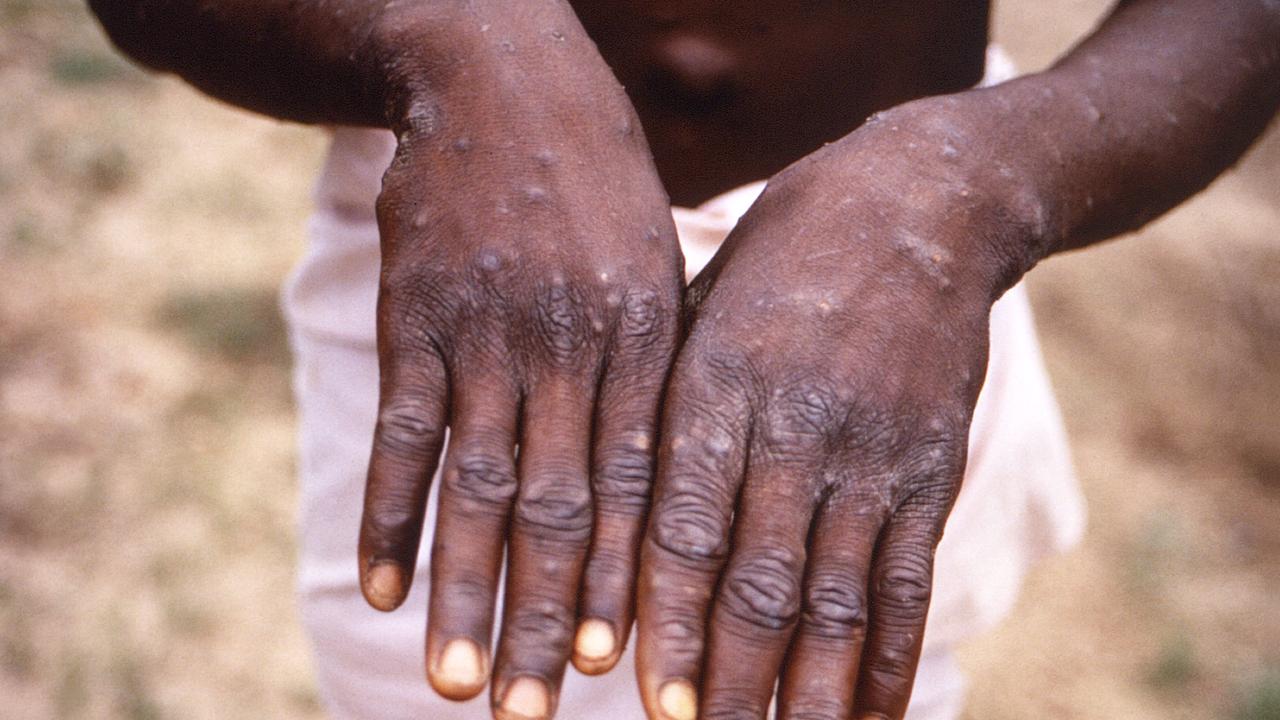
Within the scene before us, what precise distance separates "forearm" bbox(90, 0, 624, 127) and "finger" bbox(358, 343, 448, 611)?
0.72ft

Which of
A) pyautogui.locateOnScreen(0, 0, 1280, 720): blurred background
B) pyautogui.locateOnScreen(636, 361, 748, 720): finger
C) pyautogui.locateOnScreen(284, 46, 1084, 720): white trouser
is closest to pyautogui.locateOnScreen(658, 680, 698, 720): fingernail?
pyautogui.locateOnScreen(636, 361, 748, 720): finger

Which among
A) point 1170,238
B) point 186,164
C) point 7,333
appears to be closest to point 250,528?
point 7,333

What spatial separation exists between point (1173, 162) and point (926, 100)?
273 millimetres

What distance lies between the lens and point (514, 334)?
770mm

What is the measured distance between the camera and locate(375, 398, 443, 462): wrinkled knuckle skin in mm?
764

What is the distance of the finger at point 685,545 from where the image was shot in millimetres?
711

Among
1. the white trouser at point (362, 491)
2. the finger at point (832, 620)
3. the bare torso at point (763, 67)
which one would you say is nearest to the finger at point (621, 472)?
the finger at point (832, 620)

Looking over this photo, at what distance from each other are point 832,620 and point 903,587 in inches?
2.4

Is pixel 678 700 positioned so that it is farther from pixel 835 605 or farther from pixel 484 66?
pixel 484 66

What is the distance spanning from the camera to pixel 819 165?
2.81 ft

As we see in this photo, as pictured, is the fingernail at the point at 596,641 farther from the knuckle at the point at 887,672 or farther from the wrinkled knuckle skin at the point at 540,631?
the knuckle at the point at 887,672

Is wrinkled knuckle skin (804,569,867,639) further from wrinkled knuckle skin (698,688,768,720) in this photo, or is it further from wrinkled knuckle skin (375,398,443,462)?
wrinkled knuckle skin (375,398,443,462)

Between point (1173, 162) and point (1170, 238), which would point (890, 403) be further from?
point (1170, 238)

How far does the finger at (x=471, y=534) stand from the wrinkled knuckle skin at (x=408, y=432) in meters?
0.02
